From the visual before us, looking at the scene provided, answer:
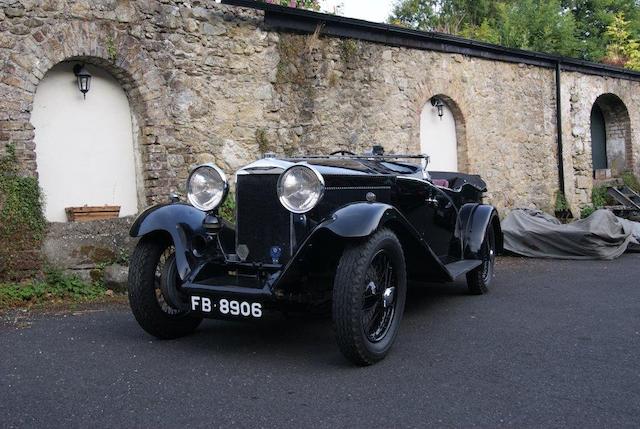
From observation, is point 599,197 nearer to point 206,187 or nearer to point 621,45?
point 621,45

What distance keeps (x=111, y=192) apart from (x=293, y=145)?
8.17 feet

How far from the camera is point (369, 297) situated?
365 centimetres

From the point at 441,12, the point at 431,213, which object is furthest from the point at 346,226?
the point at 441,12

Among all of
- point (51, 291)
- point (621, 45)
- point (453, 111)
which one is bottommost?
point (51, 291)

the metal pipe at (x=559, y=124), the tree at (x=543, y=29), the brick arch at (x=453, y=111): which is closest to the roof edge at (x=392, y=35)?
the metal pipe at (x=559, y=124)

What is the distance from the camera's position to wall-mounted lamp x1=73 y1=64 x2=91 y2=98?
658 cm

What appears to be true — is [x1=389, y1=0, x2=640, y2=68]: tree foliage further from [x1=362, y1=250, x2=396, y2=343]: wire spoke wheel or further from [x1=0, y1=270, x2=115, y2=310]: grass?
[x1=362, y1=250, x2=396, y2=343]: wire spoke wheel

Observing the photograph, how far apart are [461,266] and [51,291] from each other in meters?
4.03

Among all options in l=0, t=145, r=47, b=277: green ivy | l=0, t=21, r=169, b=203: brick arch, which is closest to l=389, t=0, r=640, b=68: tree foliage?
l=0, t=21, r=169, b=203: brick arch

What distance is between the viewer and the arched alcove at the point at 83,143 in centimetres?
648

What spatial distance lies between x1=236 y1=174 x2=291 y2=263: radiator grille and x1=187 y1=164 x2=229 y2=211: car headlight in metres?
0.17

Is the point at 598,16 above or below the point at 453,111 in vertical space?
above

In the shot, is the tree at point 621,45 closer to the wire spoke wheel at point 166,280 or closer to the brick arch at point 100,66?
the brick arch at point 100,66

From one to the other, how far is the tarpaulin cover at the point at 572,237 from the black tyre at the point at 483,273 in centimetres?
294
